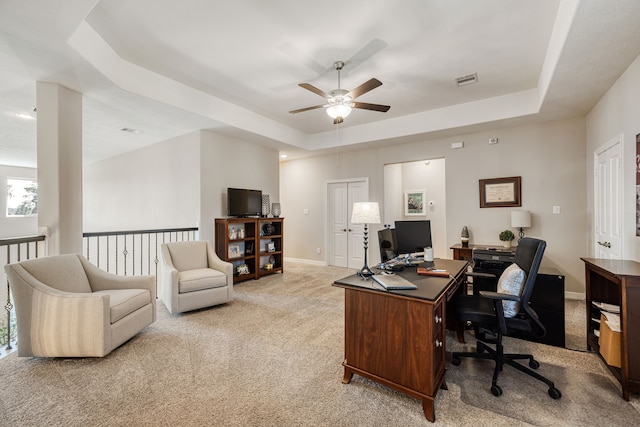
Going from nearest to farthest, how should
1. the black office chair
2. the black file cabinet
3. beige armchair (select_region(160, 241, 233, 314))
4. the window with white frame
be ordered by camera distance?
the black office chair, the black file cabinet, beige armchair (select_region(160, 241, 233, 314)), the window with white frame

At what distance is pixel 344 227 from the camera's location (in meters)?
6.57

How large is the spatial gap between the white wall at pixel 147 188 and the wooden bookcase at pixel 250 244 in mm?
564

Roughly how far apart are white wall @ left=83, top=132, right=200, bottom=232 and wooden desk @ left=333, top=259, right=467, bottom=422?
3.68 m

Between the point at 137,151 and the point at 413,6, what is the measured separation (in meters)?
5.99

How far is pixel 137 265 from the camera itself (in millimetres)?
5766

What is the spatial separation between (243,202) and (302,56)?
2.87m

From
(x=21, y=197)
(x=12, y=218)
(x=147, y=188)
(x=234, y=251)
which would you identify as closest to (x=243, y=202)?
(x=234, y=251)

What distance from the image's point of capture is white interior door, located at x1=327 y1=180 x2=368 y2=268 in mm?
6355

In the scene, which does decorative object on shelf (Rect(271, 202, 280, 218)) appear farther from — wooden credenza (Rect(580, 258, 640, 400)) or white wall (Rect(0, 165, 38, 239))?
white wall (Rect(0, 165, 38, 239))

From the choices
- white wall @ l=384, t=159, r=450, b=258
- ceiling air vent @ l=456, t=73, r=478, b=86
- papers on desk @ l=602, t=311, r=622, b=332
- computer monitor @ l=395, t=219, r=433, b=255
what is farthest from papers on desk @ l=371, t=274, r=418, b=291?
white wall @ l=384, t=159, r=450, b=258

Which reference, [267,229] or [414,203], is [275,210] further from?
[414,203]

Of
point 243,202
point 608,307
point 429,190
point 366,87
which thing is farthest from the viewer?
point 429,190

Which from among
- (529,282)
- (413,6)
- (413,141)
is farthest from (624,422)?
(413,141)

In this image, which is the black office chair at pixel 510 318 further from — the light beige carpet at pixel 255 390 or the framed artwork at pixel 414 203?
the framed artwork at pixel 414 203
